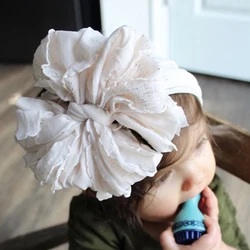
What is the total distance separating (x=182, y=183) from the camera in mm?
689

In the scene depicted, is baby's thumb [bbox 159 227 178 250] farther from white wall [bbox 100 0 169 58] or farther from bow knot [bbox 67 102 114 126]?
white wall [bbox 100 0 169 58]

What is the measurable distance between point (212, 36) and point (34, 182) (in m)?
0.84

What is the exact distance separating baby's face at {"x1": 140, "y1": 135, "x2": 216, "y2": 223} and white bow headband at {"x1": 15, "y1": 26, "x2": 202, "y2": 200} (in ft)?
0.34

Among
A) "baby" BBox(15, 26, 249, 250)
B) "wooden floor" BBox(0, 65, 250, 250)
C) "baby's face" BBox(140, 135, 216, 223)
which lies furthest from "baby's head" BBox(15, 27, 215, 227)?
"wooden floor" BBox(0, 65, 250, 250)

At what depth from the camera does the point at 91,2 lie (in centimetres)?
195

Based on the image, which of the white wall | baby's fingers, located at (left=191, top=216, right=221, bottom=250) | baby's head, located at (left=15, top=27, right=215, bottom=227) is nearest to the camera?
baby's head, located at (left=15, top=27, right=215, bottom=227)

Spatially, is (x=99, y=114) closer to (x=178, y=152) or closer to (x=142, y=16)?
(x=178, y=152)

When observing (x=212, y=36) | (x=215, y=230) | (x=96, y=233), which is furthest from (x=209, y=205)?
(x=212, y=36)

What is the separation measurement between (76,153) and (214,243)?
9.6 inches

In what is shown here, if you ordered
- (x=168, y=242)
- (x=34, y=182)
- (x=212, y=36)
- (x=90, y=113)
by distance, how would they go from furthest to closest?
(x=212, y=36) < (x=34, y=182) < (x=168, y=242) < (x=90, y=113)

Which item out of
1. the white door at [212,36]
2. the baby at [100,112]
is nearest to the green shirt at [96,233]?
the baby at [100,112]

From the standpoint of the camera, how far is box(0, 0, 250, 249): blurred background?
66.5 inches

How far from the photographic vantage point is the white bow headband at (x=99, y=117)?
1.84 ft

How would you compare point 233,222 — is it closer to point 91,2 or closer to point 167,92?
point 167,92
